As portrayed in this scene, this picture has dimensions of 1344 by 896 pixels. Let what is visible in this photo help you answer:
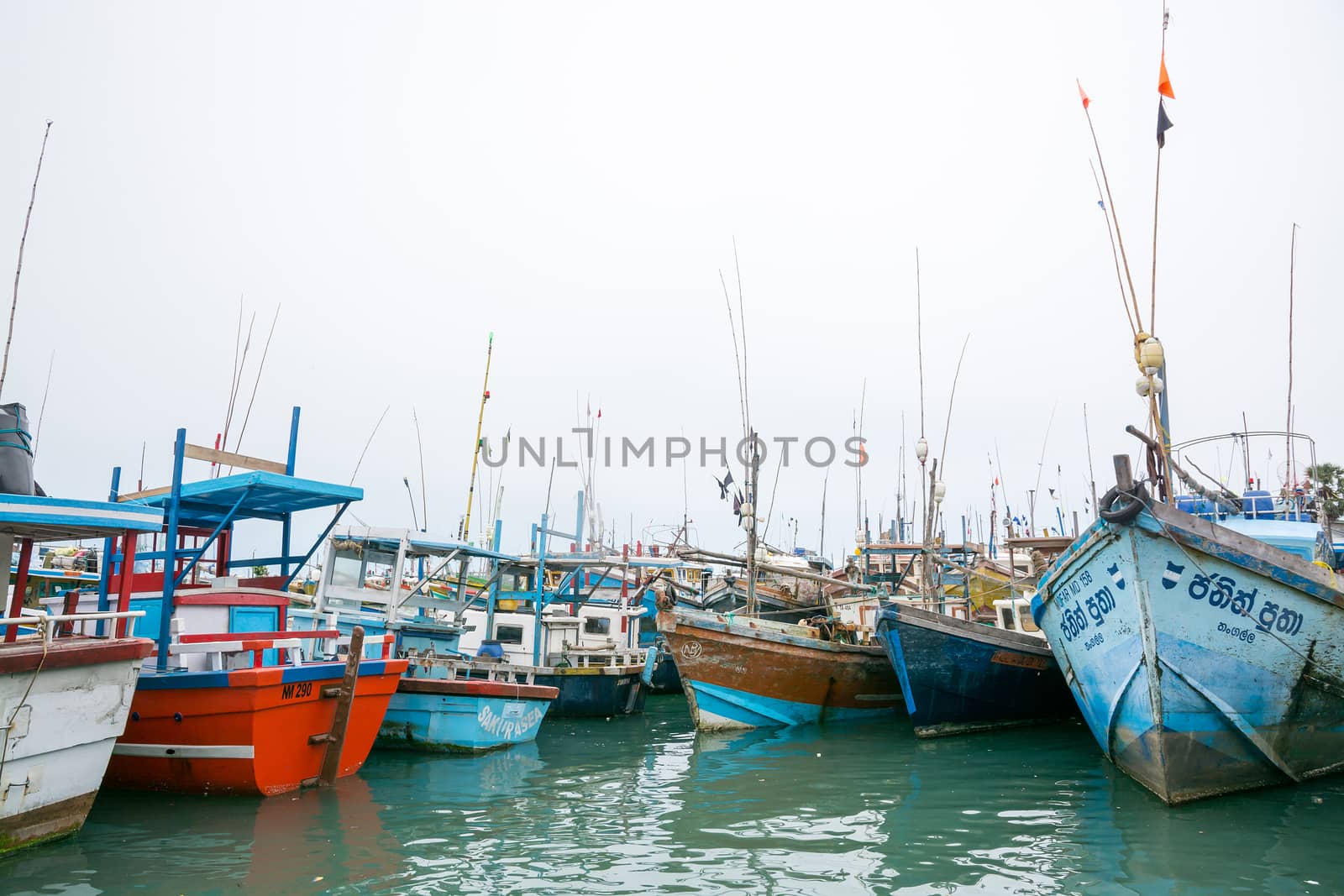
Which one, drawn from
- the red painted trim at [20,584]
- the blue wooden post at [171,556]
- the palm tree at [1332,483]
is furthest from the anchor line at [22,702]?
the palm tree at [1332,483]

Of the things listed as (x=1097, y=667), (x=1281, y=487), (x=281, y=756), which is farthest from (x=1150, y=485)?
(x=281, y=756)

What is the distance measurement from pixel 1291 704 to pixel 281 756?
38.1 feet

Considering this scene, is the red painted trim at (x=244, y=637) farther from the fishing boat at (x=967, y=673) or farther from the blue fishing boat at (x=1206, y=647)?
the blue fishing boat at (x=1206, y=647)

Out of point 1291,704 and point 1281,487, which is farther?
point 1281,487

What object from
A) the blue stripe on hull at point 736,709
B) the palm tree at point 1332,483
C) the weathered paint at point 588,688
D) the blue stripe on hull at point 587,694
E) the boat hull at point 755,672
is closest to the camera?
the boat hull at point 755,672

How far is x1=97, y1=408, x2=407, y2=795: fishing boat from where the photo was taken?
9672 millimetres

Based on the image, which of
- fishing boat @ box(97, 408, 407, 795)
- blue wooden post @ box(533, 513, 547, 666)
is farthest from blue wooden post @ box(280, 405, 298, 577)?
blue wooden post @ box(533, 513, 547, 666)

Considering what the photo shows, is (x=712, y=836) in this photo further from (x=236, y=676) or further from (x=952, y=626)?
(x=952, y=626)

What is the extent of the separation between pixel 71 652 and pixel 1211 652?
11340 mm

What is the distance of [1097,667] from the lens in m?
10.4

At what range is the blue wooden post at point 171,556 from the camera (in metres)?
10.3

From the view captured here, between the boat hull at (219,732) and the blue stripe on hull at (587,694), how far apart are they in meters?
8.56

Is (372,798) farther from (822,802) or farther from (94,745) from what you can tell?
(822,802)

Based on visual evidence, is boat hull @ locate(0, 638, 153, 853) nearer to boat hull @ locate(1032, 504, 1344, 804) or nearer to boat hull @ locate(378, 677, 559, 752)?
boat hull @ locate(378, 677, 559, 752)
